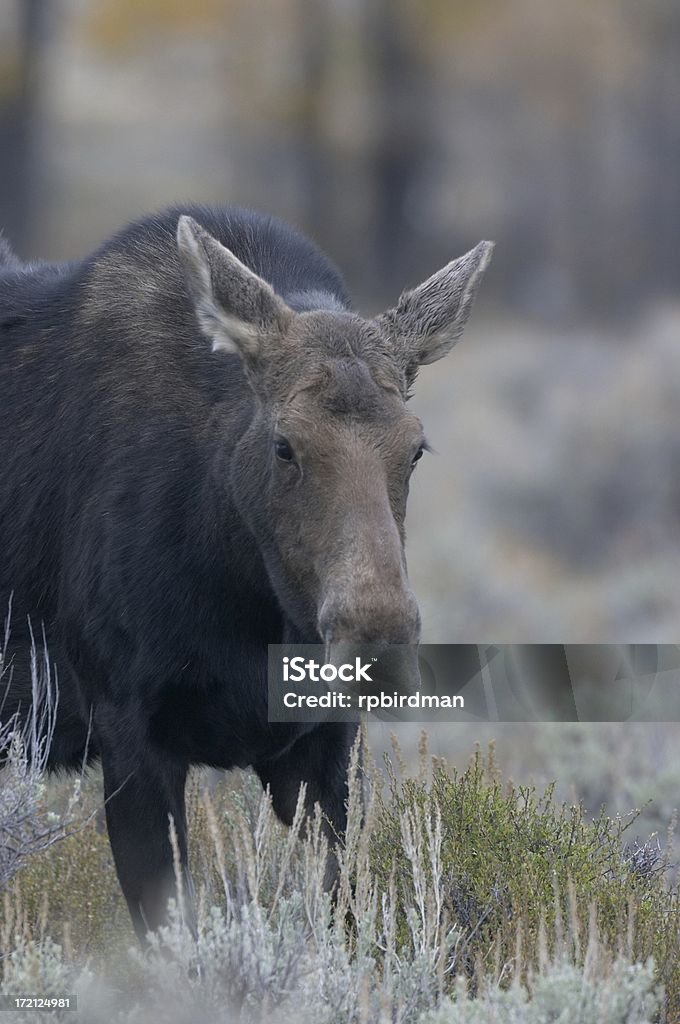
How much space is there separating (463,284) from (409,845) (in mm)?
1832

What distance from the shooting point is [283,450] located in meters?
4.76

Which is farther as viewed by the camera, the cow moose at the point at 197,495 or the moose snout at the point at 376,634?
the cow moose at the point at 197,495

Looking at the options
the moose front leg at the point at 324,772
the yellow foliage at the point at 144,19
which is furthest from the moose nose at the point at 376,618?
the yellow foliage at the point at 144,19

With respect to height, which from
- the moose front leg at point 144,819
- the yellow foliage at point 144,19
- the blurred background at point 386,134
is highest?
the yellow foliage at point 144,19

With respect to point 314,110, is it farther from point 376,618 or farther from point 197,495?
point 376,618

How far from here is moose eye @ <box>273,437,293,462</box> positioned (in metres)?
4.75

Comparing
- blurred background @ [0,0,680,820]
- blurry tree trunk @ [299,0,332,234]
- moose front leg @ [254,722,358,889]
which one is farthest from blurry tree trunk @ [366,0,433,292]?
moose front leg @ [254,722,358,889]

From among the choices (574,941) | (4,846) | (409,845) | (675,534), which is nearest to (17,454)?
(4,846)

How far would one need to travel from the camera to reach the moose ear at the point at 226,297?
16.1 feet

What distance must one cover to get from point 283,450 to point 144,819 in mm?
1268

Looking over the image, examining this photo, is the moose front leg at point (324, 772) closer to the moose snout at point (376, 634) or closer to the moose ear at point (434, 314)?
the moose snout at point (376, 634)

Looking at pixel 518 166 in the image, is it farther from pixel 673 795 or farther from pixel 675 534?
pixel 673 795

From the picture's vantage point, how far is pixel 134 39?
90.7ft

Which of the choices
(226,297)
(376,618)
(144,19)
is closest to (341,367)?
(226,297)
